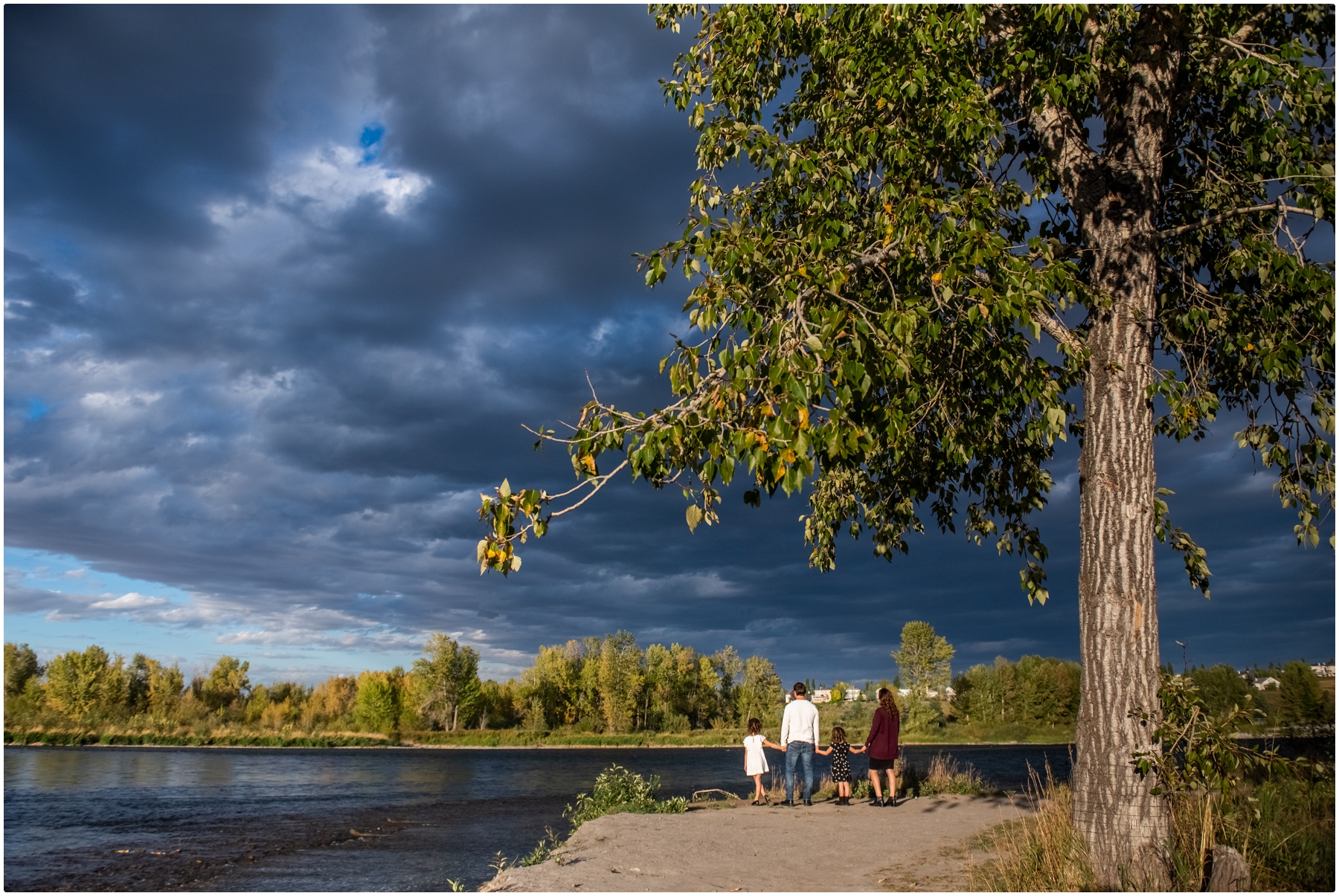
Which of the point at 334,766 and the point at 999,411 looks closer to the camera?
the point at 999,411

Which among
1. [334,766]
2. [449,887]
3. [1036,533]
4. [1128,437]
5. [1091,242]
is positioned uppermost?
[1091,242]

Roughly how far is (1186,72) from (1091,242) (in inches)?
86.7

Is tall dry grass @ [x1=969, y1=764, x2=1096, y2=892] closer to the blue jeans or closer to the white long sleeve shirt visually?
the white long sleeve shirt

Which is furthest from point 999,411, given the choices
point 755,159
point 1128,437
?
point 755,159

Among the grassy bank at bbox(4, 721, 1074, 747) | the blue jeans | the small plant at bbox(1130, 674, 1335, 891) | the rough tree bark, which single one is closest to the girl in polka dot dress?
the blue jeans

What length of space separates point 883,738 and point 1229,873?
688 centimetres

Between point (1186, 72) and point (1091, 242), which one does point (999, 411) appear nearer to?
point (1091, 242)

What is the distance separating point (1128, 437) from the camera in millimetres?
7652

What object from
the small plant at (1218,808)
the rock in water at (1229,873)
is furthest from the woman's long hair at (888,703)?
the rock in water at (1229,873)

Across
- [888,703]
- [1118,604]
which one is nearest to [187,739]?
[888,703]

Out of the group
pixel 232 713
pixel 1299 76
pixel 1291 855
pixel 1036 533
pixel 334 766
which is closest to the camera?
pixel 1291 855

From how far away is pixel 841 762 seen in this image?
14359 mm

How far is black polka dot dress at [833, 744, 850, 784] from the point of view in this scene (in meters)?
14.3

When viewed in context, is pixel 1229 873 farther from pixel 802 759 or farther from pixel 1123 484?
pixel 802 759
